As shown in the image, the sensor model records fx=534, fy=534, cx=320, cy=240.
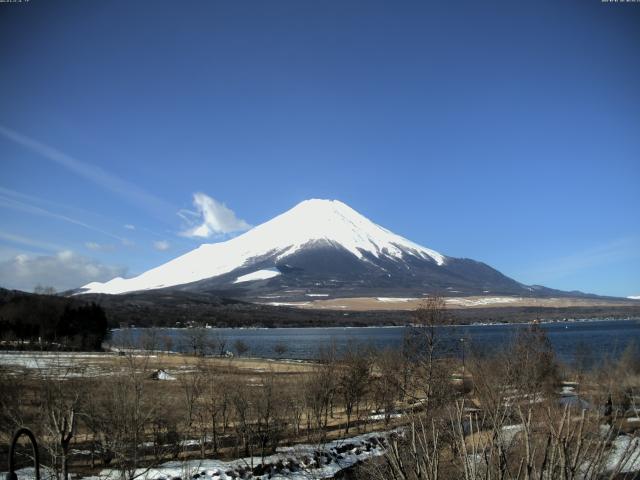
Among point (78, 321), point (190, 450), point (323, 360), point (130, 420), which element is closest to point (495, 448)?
point (130, 420)

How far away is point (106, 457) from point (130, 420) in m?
6.48

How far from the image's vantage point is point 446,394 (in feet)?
99.7

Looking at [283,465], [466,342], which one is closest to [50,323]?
[466,342]

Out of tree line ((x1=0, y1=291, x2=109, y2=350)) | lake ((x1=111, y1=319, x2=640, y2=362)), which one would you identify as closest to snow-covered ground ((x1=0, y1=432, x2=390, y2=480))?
lake ((x1=111, y1=319, x2=640, y2=362))

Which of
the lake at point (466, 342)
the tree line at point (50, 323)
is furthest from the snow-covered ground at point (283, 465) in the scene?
the tree line at point (50, 323)

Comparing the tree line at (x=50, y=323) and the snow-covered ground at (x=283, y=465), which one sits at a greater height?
the tree line at (x=50, y=323)

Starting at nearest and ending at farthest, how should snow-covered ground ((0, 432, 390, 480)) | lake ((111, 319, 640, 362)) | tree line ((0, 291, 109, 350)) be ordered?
snow-covered ground ((0, 432, 390, 480)), lake ((111, 319, 640, 362)), tree line ((0, 291, 109, 350))

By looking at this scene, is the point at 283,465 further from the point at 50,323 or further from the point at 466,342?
the point at 50,323

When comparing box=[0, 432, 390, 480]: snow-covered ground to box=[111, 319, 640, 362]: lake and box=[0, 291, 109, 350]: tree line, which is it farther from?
box=[0, 291, 109, 350]: tree line

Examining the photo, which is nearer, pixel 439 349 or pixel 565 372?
pixel 439 349

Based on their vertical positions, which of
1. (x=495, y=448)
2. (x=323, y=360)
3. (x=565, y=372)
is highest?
(x=495, y=448)

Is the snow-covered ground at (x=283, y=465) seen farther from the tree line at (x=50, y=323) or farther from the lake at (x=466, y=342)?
the tree line at (x=50, y=323)

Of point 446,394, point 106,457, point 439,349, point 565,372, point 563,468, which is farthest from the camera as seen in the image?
point 565,372

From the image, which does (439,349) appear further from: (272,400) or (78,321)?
(78,321)
